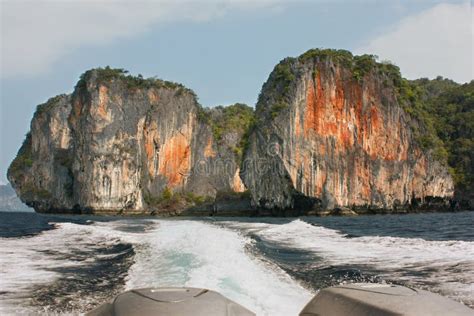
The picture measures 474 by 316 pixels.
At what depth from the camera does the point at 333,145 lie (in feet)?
227

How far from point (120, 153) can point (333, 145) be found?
104 feet

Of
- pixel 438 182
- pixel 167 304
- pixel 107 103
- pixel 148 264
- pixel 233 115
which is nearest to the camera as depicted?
pixel 167 304

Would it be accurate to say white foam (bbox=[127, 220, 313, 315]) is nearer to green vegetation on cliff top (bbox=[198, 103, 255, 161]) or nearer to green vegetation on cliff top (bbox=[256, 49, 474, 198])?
green vegetation on cliff top (bbox=[256, 49, 474, 198])

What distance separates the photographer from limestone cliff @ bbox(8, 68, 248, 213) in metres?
76.8

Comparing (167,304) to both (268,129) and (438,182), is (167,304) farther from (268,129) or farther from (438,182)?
(438,182)

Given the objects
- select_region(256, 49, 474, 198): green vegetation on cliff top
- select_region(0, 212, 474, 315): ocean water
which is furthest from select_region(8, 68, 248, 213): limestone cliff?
select_region(0, 212, 474, 315): ocean water

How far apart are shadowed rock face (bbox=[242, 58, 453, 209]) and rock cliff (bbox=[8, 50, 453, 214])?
14cm

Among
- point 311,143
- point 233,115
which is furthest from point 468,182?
point 233,115

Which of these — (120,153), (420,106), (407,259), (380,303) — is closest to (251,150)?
(120,153)

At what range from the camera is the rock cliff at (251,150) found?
6869cm

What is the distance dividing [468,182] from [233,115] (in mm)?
50236

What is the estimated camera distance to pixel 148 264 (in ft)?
44.7

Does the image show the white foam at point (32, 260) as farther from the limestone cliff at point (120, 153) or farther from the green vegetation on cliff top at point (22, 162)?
the green vegetation on cliff top at point (22, 162)

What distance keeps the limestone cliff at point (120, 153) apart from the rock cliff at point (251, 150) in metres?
0.18
